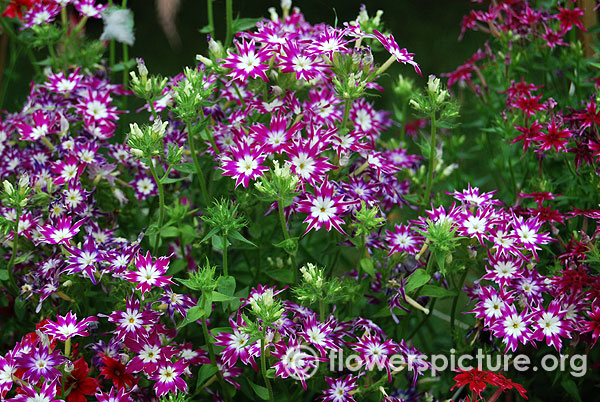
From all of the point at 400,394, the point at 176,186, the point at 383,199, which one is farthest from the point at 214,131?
the point at 400,394

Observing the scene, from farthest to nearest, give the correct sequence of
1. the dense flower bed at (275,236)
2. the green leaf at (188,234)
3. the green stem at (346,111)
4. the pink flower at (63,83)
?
the pink flower at (63,83) < the green leaf at (188,234) < the green stem at (346,111) < the dense flower bed at (275,236)

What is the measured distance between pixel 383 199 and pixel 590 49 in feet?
2.32

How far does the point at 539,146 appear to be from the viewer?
155cm

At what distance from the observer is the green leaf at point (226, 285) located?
1322 millimetres

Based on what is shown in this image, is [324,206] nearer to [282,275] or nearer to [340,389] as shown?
[282,275]

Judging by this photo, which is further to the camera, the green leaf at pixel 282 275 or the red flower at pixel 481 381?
the green leaf at pixel 282 275

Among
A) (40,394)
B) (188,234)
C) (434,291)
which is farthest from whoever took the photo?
(188,234)

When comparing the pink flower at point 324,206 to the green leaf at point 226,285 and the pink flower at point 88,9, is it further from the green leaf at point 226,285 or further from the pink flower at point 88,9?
the pink flower at point 88,9

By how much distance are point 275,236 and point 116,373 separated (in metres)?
0.50

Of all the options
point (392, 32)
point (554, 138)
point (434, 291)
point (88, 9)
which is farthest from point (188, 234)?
point (392, 32)

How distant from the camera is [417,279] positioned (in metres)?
1.34

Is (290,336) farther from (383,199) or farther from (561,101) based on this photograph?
(561,101)

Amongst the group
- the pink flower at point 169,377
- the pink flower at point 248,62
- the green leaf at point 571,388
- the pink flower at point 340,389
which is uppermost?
the pink flower at point 248,62

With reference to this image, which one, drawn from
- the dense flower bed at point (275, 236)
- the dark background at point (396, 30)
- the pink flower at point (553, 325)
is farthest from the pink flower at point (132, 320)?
the dark background at point (396, 30)
